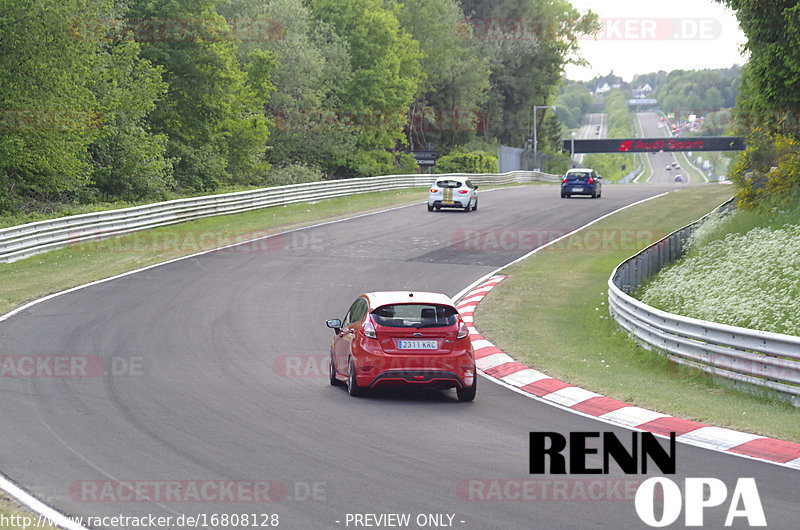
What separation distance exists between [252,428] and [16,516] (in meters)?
3.40

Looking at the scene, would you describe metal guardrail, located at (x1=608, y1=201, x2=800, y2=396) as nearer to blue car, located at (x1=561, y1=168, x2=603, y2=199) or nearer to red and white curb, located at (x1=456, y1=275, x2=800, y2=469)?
red and white curb, located at (x1=456, y1=275, x2=800, y2=469)

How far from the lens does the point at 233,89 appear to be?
48.2 meters

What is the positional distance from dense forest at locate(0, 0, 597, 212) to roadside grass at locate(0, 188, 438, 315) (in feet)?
16.9

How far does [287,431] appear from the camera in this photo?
10430 millimetres

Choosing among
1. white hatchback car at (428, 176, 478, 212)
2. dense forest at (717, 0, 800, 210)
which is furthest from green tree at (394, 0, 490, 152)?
dense forest at (717, 0, 800, 210)

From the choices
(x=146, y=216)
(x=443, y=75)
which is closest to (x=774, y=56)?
(x=146, y=216)

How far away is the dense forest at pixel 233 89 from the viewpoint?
32594mm

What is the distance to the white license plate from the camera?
12.4 m

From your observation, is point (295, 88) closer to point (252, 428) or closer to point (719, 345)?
point (719, 345)

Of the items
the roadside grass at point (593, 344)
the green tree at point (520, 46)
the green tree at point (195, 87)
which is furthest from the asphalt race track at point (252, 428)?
the green tree at point (520, 46)

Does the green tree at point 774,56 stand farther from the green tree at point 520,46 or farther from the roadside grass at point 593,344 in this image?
the green tree at point 520,46

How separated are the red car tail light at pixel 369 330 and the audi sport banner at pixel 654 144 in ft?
336

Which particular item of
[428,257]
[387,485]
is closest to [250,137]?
[428,257]

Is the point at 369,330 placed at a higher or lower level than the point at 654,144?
higher
